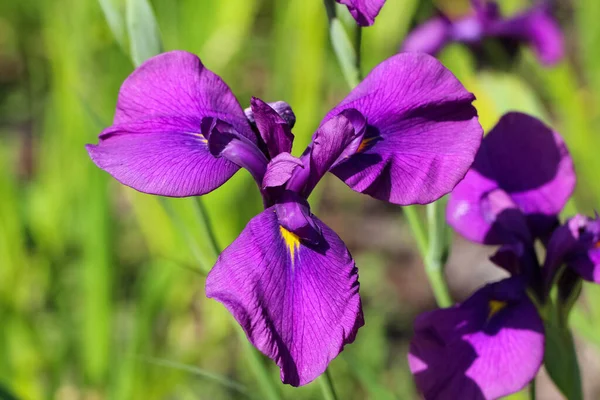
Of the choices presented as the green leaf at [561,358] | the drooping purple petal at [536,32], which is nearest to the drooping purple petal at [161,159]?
the green leaf at [561,358]

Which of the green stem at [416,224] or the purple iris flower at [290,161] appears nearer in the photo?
the purple iris flower at [290,161]

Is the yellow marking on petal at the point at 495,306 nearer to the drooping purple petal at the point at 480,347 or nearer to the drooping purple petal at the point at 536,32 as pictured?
the drooping purple petal at the point at 480,347

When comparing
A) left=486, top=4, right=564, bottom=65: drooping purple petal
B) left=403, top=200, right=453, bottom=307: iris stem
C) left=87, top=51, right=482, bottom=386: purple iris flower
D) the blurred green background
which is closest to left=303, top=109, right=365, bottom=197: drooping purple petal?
left=87, top=51, right=482, bottom=386: purple iris flower

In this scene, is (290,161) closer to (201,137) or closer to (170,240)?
(201,137)

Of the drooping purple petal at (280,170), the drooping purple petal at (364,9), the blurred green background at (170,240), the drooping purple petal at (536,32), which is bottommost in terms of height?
the blurred green background at (170,240)

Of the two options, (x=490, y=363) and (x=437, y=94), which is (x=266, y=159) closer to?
(x=437, y=94)

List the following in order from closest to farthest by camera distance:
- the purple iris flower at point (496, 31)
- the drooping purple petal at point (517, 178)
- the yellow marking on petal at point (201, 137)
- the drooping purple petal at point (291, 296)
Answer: the drooping purple petal at point (291, 296) < the yellow marking on petal at point (201, 137) < the drooping purple petal at point (517, 178) < the purple iris flower at point (496, 31)

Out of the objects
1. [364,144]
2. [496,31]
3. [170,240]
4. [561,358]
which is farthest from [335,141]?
[170,240]

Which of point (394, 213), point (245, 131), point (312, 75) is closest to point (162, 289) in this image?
point (312, 75)
